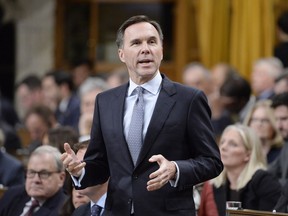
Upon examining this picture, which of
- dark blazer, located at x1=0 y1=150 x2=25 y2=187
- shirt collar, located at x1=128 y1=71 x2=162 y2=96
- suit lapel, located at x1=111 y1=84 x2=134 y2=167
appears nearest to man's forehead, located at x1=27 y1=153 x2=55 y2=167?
dark blazer, located at x1=0 y1=150 x2=25 y2=187

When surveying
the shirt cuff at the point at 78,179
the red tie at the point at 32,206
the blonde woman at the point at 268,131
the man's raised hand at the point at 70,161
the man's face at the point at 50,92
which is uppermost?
the man's face at the point at 50,92

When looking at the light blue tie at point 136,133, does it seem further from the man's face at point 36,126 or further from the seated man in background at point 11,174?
the man's face at point 36,126

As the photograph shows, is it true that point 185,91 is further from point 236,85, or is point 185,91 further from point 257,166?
point 236,85

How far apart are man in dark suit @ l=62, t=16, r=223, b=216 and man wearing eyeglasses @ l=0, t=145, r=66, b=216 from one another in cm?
165

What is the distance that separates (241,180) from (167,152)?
2265mm

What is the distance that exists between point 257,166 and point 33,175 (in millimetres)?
1532

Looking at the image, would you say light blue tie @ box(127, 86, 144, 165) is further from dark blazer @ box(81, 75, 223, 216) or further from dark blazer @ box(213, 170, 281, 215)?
dark blazer @ box(213, 170, 281, 215)

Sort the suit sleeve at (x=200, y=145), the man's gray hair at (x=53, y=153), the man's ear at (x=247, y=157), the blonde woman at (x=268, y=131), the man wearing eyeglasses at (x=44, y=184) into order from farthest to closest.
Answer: the blonde woman at (x=268, y=131), the man's ear at (x=247, y=157), the man's gray hair at (x=53, y=153), the man wearing eyeglasses at (x=44, y=184), the suit sleeve at (x=200, y=145)

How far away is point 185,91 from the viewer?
5.01m

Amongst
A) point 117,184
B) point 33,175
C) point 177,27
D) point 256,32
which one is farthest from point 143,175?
point 177,27

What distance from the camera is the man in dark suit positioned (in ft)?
16.1

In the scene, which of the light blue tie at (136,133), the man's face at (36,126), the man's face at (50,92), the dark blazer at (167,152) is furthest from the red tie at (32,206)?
the man's face at (50,92)

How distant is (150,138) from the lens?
4.91m

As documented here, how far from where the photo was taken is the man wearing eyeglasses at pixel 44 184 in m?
6.69
